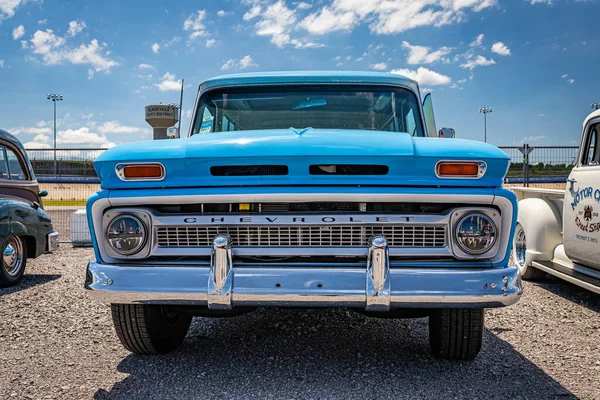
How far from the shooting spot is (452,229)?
264 cm

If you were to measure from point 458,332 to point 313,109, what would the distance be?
70.6 inches

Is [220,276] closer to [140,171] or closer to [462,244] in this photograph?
[140,171]

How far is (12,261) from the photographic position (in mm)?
5863

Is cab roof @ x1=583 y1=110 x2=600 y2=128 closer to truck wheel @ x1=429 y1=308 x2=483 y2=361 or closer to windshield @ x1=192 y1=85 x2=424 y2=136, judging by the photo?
windshield @ x1=192 y1=85 x2=424 y2=136

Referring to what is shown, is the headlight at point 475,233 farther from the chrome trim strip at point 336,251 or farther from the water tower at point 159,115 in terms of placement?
the water tower at point 159,115

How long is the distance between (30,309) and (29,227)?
1.68 meters

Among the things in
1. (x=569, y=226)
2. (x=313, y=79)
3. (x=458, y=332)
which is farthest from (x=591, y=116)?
(x=458, y=332)

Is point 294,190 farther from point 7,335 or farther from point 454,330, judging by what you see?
point 7,335

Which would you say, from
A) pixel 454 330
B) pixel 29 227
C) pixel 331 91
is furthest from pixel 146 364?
pixel 29 227

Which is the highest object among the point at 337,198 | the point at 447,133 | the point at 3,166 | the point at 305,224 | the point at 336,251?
the point at 447,133

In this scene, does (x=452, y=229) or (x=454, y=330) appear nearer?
(x=452, y=229)

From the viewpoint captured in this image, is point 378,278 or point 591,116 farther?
point 591,116

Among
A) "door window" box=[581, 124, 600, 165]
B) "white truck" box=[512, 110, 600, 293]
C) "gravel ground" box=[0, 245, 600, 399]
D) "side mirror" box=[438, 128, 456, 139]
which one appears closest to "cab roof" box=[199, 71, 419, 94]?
"side mirror" box=[438, 128, 456, 139]

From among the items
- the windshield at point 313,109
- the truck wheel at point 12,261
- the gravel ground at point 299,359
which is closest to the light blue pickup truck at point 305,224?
the gravel ground at point 299,359
